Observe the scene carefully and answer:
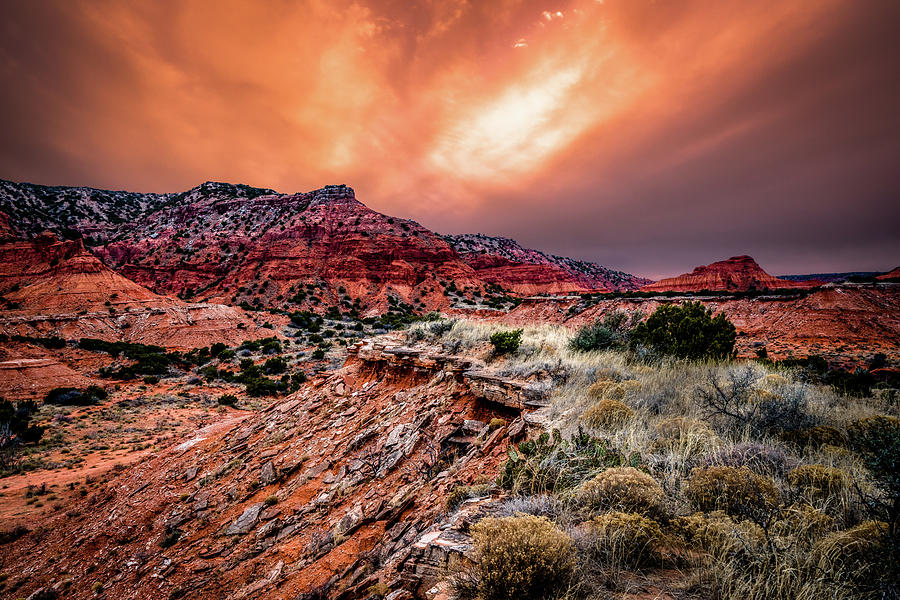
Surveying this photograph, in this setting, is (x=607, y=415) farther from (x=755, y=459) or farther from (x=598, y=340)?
(x=598, y=340)

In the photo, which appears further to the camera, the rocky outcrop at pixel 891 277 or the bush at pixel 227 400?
the rocky outcrop at pixel 891 277

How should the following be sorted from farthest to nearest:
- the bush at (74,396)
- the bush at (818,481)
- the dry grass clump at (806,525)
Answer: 1. the bush at (74,396)
2. the bush at (818,481)
3. the dry grass clump at (806,525)

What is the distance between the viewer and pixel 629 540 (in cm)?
270

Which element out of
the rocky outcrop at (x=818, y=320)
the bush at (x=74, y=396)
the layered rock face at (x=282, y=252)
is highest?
the layered rock face at (x=282, y=252)

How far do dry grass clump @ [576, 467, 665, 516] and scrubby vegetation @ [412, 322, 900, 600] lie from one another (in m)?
0.01

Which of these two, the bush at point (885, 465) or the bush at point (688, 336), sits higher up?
the bush at point (688, 336)

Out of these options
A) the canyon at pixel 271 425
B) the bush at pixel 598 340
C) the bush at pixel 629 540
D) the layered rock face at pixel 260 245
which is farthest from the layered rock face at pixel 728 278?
the bush at pixel 629 540

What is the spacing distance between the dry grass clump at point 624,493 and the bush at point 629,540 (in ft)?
0.82

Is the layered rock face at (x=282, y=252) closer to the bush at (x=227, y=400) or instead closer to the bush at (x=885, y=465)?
the bush at (x=227, y=400)

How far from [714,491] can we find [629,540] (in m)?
1.32

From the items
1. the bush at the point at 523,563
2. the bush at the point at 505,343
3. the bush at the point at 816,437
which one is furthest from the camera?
the bush at the point at 505,343

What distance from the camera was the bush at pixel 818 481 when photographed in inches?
125

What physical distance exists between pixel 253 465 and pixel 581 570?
965 cm

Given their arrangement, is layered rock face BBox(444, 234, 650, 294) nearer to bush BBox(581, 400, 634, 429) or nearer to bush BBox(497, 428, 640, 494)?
bush BBox(581, 400, 634, 429)
